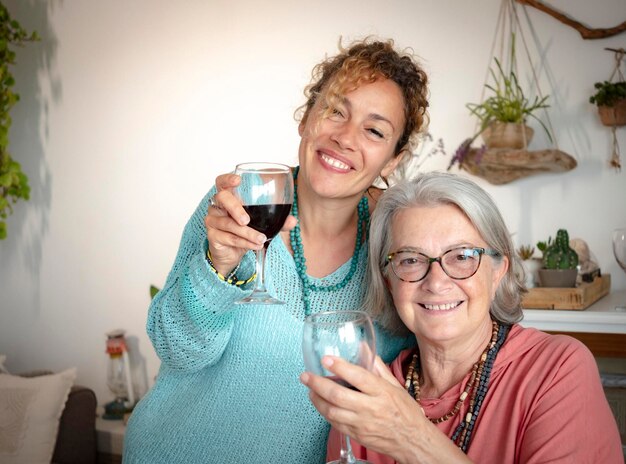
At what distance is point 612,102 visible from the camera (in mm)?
3305

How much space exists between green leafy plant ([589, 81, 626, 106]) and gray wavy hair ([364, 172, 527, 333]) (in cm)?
178

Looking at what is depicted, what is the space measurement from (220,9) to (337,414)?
3567 millimetres

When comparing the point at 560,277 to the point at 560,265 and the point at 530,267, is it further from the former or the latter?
the point at 530,267

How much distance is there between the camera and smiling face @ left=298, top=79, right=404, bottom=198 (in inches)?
73.9

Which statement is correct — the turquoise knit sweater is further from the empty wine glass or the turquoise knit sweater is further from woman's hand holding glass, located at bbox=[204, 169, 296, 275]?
the empty wine glass

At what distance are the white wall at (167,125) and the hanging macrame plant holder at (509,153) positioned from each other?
5cm

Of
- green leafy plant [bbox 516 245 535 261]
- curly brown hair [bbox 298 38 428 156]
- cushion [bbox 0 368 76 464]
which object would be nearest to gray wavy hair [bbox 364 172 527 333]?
curly brown hair [bbox 298 38 428 156]

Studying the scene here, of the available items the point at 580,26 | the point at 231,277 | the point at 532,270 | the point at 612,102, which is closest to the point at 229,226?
the point at 231,277

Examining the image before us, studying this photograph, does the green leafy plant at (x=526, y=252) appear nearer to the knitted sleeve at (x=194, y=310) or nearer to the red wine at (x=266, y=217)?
the knitted sleeve at (x=194, y=310)

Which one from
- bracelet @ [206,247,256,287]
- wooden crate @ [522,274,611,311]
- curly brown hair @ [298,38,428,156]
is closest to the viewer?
bracelet @ [206,247,256,287]

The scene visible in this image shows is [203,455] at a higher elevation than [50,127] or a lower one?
lower

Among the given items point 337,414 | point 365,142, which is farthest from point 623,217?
point 337,414

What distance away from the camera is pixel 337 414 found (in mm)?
1194

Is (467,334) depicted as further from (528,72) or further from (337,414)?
(528,72)
